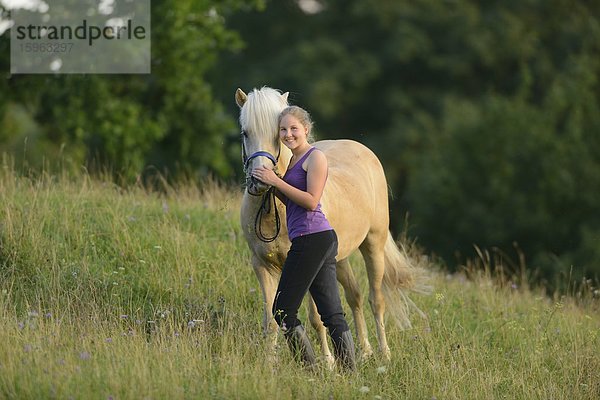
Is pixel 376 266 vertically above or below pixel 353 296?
above

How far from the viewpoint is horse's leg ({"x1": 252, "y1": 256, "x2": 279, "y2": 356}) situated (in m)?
5.90

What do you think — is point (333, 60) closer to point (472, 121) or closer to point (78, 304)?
point (472, 121)

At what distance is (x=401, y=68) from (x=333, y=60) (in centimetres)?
266

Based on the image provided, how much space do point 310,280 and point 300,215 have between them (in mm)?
430

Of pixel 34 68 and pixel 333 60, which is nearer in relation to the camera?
pixel 34 68

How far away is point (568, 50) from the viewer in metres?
28.7

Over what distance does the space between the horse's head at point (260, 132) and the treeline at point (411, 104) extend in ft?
24.5

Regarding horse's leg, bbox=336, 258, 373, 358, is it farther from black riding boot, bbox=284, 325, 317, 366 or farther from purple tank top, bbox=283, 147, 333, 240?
purple tank top, bbox=283, 147, 333, 240

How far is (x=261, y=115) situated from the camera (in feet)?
17.8

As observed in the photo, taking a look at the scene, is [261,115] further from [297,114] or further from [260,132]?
[297,114]

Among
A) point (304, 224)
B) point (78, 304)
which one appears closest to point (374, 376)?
point (304, 224)

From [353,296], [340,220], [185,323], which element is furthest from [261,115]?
[353,296]

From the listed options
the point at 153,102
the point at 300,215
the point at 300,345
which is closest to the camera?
the point at 300,215

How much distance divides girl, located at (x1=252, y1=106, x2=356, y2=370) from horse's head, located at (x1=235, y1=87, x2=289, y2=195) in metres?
0.07
